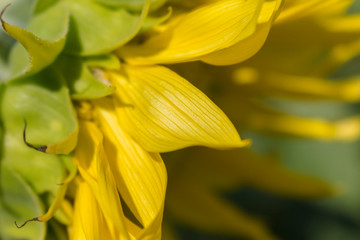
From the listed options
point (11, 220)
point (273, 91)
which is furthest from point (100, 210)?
point (273, 91)

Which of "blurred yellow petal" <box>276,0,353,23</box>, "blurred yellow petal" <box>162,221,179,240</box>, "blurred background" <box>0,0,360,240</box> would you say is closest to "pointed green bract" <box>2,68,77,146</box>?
"blurred yellow petal" <box>276,0,353,23</box>

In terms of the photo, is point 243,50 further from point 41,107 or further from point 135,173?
point 41,107

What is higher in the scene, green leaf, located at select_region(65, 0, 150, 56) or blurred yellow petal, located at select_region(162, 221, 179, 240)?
green leaf, located at select_region(65, 0, 150, 56)

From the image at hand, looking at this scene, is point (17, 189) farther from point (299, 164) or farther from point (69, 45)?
point (299, 164)

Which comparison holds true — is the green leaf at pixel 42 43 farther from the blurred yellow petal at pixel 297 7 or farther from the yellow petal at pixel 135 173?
the blurred yellow petal at pixel 297 7

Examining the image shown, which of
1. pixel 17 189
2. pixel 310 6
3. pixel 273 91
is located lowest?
pixel 17 189

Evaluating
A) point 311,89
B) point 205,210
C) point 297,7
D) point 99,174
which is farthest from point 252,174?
point 99,174

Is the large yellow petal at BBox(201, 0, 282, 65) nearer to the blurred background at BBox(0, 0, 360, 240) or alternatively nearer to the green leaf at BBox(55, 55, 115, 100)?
the green leaf at BBox(55, 55, 115, 100)

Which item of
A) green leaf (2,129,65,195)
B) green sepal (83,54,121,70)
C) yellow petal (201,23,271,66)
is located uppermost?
yellow petal (201,23,271,66)
